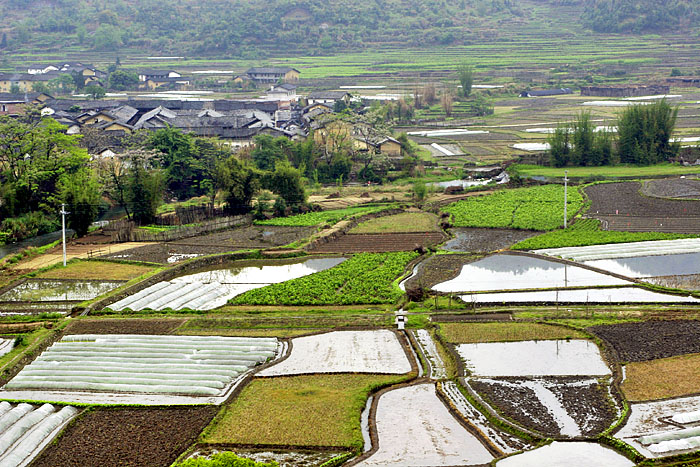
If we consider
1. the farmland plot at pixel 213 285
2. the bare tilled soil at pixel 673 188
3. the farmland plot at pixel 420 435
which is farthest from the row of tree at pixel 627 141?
the farmland plot at pixel 420 435

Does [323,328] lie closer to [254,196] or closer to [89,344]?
[89,344]

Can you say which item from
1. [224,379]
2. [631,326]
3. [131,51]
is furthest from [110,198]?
[131,51]

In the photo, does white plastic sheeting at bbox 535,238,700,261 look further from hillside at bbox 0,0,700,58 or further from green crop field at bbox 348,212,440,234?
hillside at bbox 0,0,700,58

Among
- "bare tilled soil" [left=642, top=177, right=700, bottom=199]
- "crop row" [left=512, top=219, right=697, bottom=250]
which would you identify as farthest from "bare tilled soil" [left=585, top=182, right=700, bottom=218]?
"crop row" [left=512, top=219, right=697, bottom=250]

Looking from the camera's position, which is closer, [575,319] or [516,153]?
[575,319]

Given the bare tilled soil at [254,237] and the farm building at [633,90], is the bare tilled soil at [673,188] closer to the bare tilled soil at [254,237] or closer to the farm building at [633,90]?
the bare tilled soil at [254,237]

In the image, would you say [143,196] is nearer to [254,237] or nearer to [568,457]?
[254,237]

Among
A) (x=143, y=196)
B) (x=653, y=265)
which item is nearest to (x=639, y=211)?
(x=653, y=265)

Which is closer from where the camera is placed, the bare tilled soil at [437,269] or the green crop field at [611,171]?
the bare tilled soil at [437,269]
